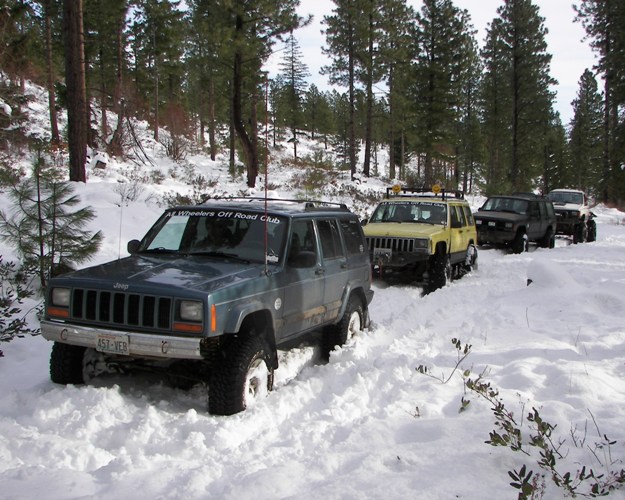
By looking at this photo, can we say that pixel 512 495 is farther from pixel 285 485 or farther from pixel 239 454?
pixel 239 454

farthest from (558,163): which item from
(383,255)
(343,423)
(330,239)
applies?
(343,423)

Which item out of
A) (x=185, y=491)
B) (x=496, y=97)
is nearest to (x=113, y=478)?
(x=185, y=491)

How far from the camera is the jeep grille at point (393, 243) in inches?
399

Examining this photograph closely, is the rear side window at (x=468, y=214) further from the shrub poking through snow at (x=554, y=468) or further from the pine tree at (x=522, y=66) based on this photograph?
the pine tree at (x=522, y=66)

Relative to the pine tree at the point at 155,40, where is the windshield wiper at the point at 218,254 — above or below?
below

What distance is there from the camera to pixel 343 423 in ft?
14.3

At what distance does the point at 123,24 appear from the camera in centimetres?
2991

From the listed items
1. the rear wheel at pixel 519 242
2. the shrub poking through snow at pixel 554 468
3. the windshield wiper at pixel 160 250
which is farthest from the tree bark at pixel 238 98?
the shrub poking through snow at pixel 554 468

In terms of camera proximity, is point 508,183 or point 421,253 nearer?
point 421,253

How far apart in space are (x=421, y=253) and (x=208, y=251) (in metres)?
5.65

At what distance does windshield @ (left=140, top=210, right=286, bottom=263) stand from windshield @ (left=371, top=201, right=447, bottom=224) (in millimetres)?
6325

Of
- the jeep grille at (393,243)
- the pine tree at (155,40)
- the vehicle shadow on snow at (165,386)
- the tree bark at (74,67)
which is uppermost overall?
the pine tree at (155,40)

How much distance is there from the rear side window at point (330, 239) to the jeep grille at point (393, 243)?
3.60 metres

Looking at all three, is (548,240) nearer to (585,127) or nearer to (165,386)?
(165,386)
